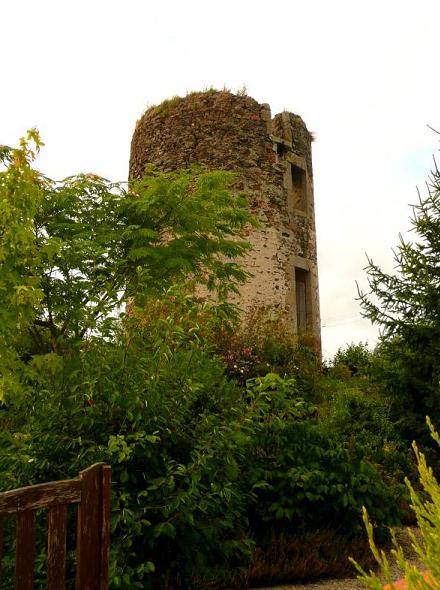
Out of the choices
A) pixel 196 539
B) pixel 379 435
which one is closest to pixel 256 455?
pixel 196 539

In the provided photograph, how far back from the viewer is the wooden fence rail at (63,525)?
8.58 feet

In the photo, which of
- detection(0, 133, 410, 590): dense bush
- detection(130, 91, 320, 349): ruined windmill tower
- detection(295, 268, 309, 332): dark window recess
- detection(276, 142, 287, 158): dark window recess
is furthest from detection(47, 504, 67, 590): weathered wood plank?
detection(276, 142, 287, 158): dark window recess

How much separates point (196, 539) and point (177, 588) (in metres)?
0.36

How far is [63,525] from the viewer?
276 cm

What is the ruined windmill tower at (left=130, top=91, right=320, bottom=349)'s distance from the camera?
1369cm

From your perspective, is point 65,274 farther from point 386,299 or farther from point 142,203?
point 386,299

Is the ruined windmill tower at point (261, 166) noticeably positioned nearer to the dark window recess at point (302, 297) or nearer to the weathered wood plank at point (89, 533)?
the dark window recess at point (302, 297)

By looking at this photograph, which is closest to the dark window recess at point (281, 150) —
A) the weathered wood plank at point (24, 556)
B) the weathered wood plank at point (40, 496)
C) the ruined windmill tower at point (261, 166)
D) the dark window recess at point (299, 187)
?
the ruined windmill tower at point (261, 166)

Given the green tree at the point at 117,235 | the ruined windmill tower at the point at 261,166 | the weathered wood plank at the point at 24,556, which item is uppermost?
the ruined windmill tower at the point at 261,166

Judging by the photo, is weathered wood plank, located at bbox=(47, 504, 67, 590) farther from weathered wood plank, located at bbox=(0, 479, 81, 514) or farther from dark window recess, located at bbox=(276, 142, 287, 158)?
dark window recess, located at bbox=(276, 142, 287, 158)

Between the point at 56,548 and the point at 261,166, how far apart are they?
1240 cm

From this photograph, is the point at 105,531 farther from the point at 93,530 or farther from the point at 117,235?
the point at 117,235

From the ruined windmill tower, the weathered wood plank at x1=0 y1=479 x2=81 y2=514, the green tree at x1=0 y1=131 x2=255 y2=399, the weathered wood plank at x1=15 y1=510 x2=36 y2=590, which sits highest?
the ruined windmill tower

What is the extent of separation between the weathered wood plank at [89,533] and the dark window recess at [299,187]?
495 inches
